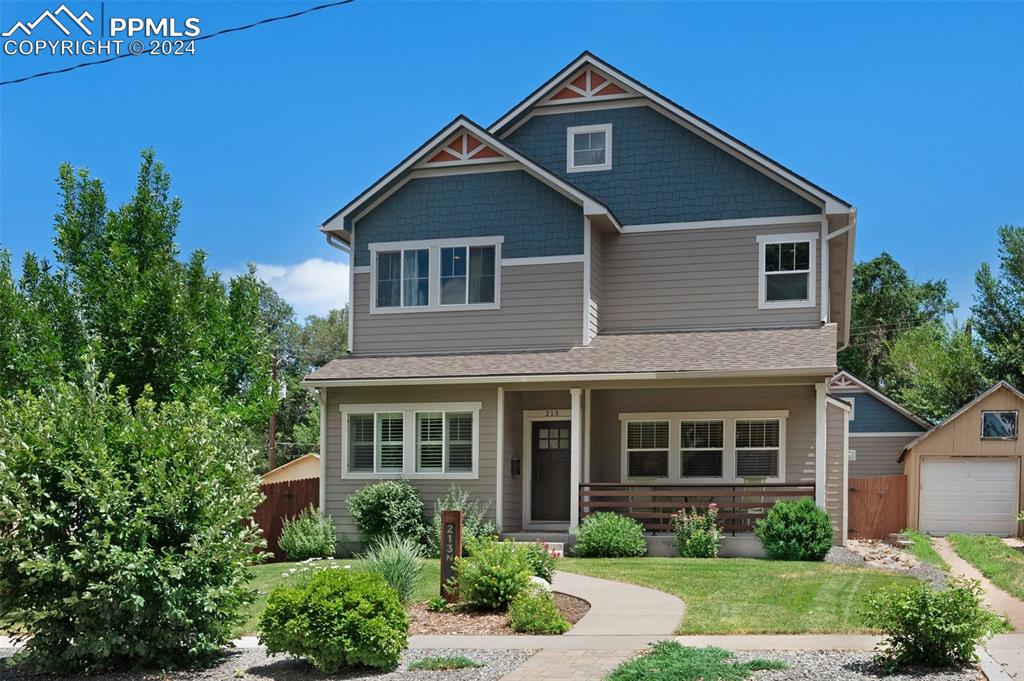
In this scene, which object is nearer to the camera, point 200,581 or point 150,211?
point 200,581

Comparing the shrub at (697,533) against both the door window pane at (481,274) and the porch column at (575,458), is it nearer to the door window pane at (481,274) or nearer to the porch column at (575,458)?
the porch column at (575,458)

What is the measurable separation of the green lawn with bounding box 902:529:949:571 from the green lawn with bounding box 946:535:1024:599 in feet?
1.91

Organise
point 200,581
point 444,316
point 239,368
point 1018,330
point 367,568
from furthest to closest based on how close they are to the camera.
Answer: point 1018,330
point 444,316
point 239,368
point 367,568
point 200,581

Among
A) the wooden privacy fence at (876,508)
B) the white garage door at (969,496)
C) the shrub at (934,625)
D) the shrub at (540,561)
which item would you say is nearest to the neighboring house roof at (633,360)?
the shrub at (540,561)

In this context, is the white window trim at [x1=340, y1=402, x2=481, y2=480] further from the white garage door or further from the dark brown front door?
the white garage door

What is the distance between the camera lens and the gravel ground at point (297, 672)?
32.9ft

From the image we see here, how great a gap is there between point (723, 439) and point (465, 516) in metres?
5.31

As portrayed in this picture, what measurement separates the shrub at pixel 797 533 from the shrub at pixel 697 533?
920 mm

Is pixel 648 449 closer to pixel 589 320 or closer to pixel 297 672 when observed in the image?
pixel 589 320

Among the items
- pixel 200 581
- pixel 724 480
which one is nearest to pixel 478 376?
pixel 724 480

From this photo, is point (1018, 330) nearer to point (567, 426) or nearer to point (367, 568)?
point (567, 426)

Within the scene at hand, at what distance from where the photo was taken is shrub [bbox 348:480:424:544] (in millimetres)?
20453

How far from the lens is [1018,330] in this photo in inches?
1652

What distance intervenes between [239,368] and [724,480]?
9535mm
